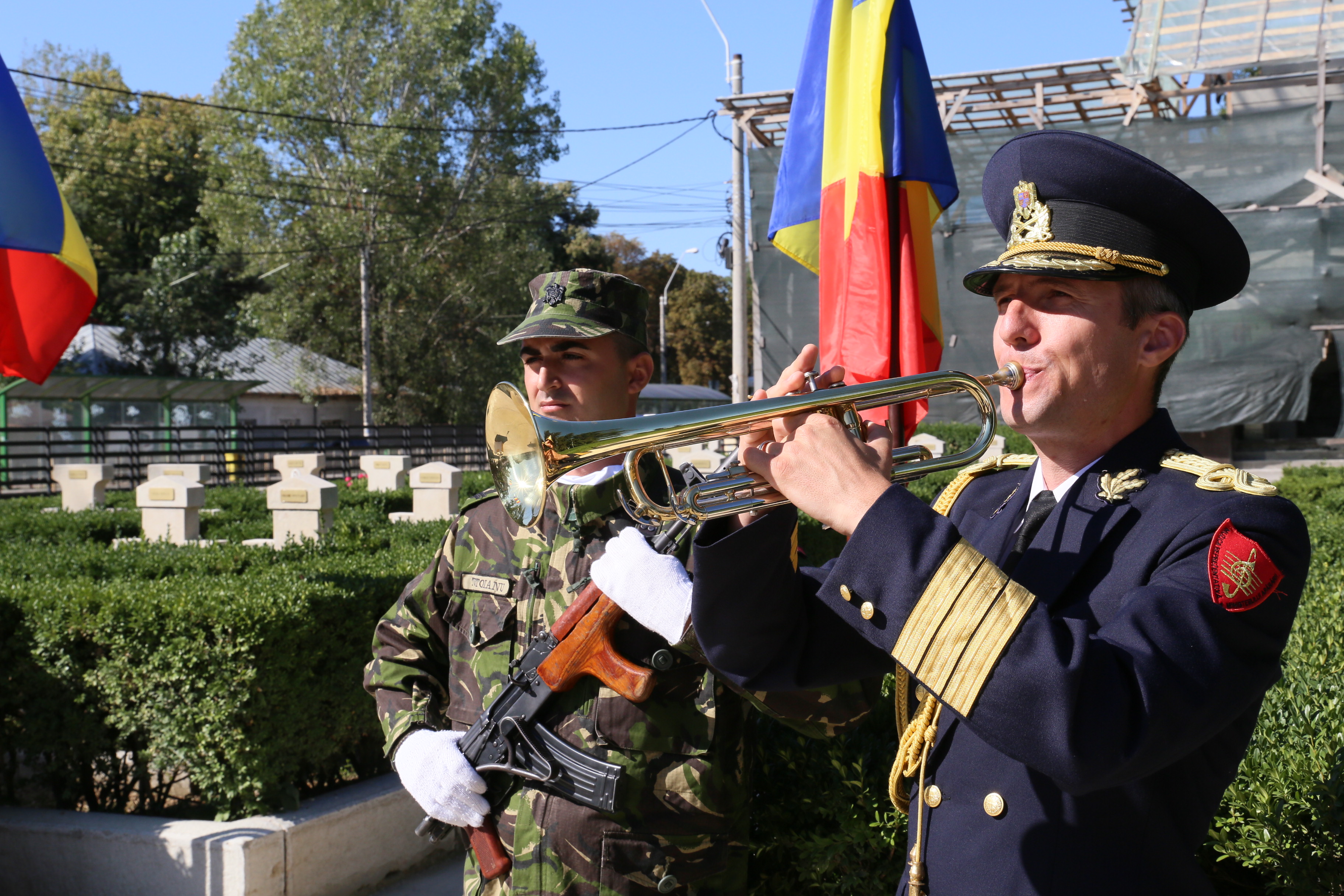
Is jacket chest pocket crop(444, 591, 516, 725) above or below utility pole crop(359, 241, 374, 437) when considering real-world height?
below

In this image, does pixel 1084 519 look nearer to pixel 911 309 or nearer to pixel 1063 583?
pixel 1063 583

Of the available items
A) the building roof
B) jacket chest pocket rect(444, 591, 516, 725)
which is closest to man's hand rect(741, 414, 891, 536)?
jacket chest pocket rect(444, 591, 516, 725)

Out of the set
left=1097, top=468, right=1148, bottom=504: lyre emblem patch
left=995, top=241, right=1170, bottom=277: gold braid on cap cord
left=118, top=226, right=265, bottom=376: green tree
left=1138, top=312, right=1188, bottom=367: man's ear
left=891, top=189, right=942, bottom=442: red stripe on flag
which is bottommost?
left=1097, top=468, right=1148, bottom=504: lyre emblem patch

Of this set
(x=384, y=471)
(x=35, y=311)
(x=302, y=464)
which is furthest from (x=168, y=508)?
(x=302, y=464)

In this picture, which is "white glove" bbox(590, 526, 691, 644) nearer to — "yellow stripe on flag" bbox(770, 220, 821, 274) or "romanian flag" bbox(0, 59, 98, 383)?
"yellow stripe on flag" bbox(770, 220, 821, 274)

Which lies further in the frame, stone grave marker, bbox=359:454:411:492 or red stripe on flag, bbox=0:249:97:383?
stone grave marker, bbox=359:454:411:492

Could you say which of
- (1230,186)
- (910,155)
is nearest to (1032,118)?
(1230,186)

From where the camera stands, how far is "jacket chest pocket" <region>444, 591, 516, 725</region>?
2.62 m

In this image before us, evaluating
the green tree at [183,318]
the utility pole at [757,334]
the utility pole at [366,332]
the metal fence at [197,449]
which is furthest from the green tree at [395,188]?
the utility pole at [757,334]

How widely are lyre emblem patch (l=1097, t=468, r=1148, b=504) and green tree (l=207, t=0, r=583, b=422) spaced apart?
3310cm

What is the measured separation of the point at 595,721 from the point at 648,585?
1.26 feet

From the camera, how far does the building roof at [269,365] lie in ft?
110

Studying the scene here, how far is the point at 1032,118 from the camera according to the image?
2203 cm

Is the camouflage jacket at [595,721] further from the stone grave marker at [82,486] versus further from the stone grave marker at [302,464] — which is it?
the stone grave marker at [302,464]
